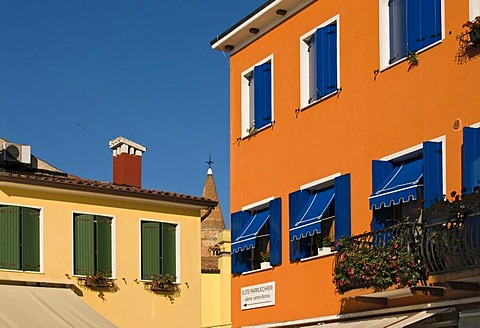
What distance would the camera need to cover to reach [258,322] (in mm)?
21672

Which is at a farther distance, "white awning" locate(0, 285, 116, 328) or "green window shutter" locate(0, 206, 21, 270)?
"green window shutter" locate(0, 206, 21, 270)

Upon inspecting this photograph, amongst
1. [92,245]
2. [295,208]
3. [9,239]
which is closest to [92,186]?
[92,245]

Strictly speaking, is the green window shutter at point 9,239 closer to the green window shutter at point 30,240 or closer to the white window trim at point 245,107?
the green window shutter at point 30,240

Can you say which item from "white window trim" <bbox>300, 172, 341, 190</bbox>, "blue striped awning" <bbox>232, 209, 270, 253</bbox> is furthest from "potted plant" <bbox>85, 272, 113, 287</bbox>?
"white window trim" <bbox>300, 172, 341, 190</bbox>

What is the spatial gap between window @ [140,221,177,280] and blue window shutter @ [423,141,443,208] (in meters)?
13.3

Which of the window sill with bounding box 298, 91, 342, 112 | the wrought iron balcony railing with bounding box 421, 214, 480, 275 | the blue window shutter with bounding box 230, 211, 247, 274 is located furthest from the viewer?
the blue window shutter with bounding box 230, 211, 247, 274

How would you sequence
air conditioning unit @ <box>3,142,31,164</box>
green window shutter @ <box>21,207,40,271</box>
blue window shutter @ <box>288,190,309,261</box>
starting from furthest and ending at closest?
air conditioning unit @ <box>3,142,31,164</box> < green window shutter @ <box>21,207,40,271</box> < blue window shutter @ <box>288,190,309,261</box>

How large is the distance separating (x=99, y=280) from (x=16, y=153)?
4.15 m

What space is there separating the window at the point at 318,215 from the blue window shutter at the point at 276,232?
500 millimetres

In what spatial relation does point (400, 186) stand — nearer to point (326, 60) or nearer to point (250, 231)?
point (326, 60)

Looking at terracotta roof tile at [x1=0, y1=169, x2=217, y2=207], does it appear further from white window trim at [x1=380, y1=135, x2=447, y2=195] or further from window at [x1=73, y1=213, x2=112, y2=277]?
white window trim at [x1=380, y1=135, x2=447, y2=195]

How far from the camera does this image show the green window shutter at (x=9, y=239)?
26.2 meters

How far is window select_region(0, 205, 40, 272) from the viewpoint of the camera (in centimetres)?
2622

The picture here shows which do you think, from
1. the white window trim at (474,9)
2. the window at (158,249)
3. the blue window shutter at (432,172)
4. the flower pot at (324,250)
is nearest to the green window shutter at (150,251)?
the window at (158,249)
